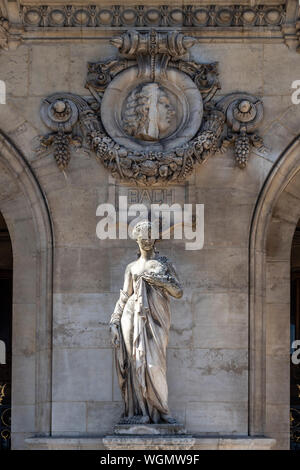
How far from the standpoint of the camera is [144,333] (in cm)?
2528

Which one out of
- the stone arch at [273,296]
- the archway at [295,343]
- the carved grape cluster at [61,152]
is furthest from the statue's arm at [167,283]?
the archway at [295,343]

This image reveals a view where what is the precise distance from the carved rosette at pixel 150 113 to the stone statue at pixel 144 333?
139 centimetres

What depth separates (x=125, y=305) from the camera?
25516 millimetres

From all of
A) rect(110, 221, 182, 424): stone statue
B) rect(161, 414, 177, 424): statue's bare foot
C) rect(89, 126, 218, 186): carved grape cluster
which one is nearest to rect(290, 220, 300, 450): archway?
rect(161, 414, 177, 424): statue's bare foot

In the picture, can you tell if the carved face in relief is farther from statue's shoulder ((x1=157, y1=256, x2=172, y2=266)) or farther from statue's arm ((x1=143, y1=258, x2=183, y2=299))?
statue's arm ((x1=143, y1=258, x2=183, y2=299))

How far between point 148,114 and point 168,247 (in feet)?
5.51

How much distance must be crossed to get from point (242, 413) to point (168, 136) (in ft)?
11.7

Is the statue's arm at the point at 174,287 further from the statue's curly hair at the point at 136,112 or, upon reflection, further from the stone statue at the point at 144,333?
the statue's curly hair at the point at 136,112

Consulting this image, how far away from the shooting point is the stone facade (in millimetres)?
26266

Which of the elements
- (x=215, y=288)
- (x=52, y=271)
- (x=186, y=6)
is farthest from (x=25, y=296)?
(x=186, y=6)

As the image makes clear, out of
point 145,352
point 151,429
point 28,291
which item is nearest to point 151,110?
point 28,291

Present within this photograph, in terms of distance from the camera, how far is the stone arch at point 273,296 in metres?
26.3

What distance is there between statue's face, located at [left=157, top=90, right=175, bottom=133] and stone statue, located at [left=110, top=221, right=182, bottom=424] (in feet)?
5.47
